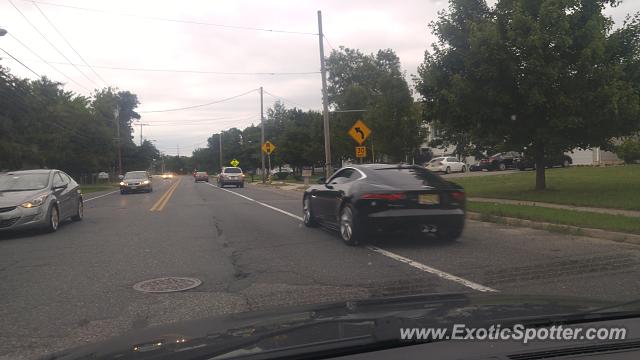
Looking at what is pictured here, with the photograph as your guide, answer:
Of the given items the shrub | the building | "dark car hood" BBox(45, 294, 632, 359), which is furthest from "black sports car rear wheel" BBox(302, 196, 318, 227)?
the building

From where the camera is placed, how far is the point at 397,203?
896cm

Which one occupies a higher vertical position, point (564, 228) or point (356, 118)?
point (356, 118)

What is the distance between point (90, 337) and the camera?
4.68m

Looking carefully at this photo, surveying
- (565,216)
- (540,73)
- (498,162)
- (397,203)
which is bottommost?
(565,216)

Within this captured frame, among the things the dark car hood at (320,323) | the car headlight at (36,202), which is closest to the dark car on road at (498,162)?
the car headlight at (36,202)

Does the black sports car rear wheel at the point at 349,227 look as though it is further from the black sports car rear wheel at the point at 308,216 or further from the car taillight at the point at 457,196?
the black sports car rear wheel at the point at 308,216

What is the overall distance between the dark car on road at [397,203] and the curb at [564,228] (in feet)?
8.31

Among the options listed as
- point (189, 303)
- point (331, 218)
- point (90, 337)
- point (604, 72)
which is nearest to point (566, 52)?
point (604, 72)

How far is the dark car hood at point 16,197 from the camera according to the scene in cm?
1109

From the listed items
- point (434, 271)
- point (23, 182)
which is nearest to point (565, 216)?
point (434, 271)

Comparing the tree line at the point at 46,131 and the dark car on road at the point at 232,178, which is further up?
the tree line at the point at 46,131

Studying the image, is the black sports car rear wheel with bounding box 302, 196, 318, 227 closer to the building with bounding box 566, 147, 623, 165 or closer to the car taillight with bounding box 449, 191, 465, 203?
the car taillight with bounding box 449, 191, 465, 203

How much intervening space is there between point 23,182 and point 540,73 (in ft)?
A: 45.1

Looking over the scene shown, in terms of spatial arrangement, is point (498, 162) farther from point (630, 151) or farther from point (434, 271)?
point (434, 271)
